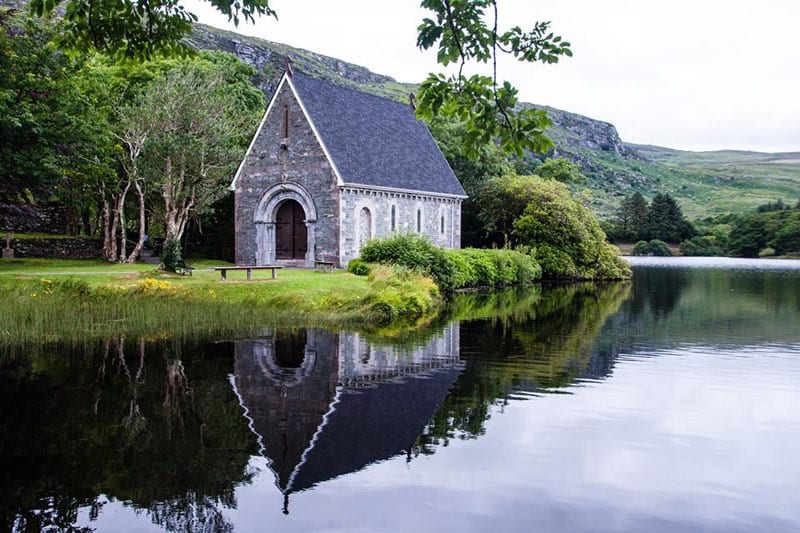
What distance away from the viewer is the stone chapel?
3484 centimetres

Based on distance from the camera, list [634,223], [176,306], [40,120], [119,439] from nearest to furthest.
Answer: [119,439]
[176,306]
[40,120]
[634,223]

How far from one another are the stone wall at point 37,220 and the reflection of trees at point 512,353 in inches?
1062

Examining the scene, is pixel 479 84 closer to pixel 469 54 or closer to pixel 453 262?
pixel 469 54

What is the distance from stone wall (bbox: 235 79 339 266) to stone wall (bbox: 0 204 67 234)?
11.9 m

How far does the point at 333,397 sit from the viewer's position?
1263 centimetres

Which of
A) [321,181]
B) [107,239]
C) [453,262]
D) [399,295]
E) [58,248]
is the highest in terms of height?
[321,181]

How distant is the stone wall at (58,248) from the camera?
36.8 metres

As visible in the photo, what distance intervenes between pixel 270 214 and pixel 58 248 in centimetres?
1134

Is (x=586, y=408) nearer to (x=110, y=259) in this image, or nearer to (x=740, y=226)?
(x=110, y=259)

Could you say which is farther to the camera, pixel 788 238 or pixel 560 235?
pixel 788 238

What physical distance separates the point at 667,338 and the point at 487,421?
12.1 metres

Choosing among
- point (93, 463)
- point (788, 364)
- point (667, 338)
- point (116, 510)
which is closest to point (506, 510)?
point (116, 510)

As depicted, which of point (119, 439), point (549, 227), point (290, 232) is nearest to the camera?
point (119, 439)

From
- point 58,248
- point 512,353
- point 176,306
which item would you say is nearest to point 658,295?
point 512,353
